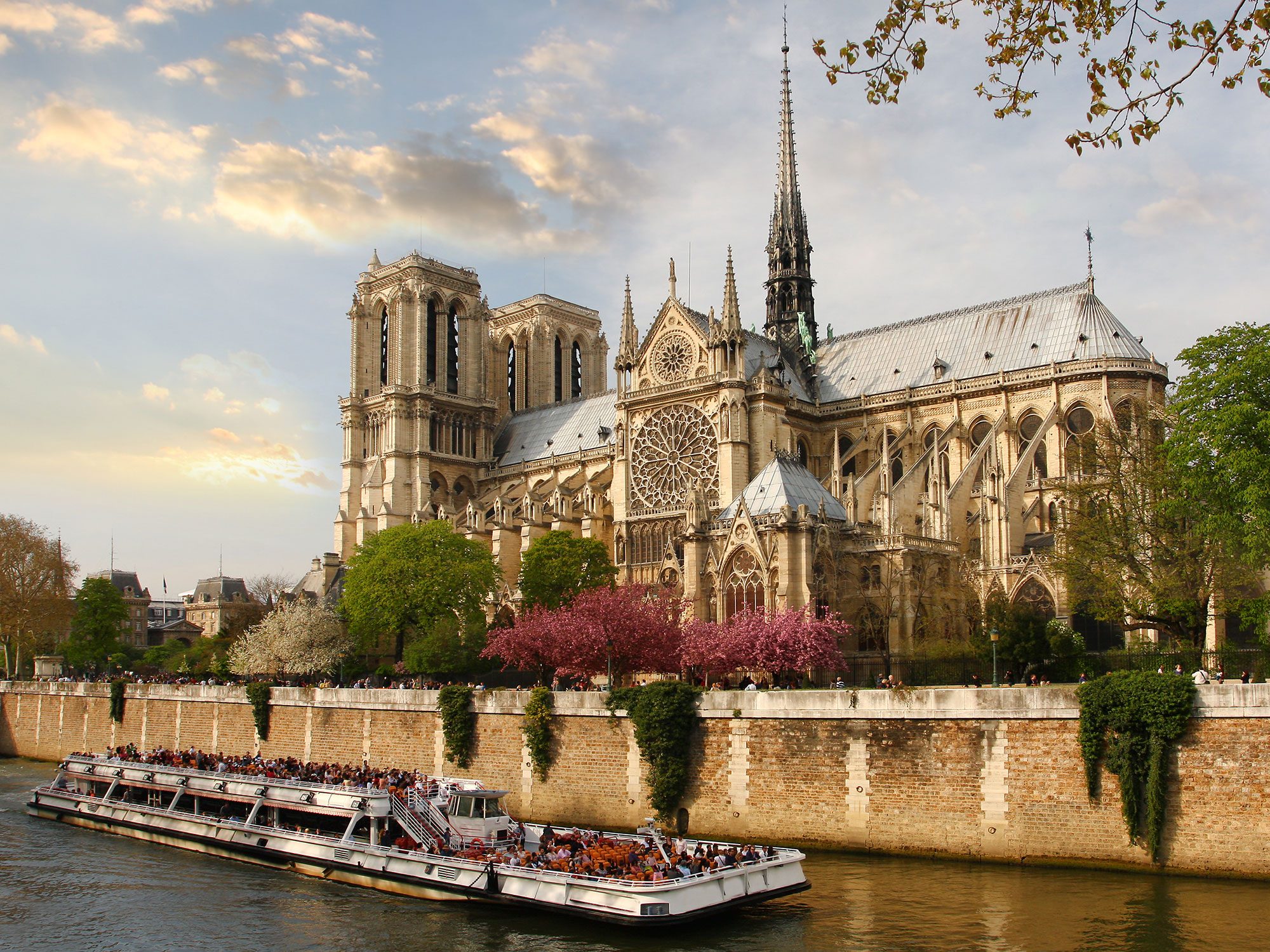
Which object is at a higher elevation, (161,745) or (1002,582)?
(1002,582)

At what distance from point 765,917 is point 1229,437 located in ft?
59.0

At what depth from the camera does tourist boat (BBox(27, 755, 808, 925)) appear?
26.9 metres

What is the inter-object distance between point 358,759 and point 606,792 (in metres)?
13.1

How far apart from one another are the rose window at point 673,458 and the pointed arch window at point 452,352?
92.7 feet

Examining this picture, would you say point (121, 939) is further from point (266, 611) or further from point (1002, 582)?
point (266, 611)

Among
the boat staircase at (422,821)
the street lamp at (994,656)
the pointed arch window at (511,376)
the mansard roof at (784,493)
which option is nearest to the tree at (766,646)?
the street lamp at (994,656)

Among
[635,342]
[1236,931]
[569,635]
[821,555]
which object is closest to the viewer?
[1236,931]

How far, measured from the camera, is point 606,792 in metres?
37.8

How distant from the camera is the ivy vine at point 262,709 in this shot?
52.8 m

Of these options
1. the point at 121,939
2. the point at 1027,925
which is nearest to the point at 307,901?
the point at 121,939

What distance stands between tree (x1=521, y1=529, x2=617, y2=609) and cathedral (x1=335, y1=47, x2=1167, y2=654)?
1.98 m

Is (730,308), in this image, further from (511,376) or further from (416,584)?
(511,376)

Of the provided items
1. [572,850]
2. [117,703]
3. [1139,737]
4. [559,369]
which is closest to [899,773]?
[1139,737]

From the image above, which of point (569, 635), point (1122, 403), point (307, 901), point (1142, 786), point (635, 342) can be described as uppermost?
point (635, 342)
